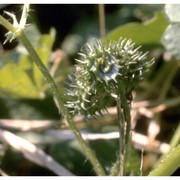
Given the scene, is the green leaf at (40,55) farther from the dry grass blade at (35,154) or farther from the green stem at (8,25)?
the green stem at (8,25)

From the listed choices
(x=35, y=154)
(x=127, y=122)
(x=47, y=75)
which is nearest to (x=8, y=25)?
(x=47, y=75)

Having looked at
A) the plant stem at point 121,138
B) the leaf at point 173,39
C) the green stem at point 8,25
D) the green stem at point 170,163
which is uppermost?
the leaf at point 173,39

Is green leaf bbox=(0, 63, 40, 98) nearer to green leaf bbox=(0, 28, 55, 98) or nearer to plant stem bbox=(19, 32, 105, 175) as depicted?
green leaf bbox=(0, 28, 55, 98)

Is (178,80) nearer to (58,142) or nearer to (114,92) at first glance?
(58,142)

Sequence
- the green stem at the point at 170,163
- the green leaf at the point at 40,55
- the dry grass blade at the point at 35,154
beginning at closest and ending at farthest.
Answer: the green stem at the point at 170,163
the dry grass blade at the point at 35,154
the green leaf at the point at 40,55

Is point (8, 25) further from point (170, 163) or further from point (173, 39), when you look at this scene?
Answer: point (173, 39)

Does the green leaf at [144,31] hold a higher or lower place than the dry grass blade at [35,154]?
higher

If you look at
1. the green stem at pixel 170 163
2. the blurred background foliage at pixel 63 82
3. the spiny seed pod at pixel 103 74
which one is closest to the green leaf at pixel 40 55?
the blurred background foliage at pixel 63 82
